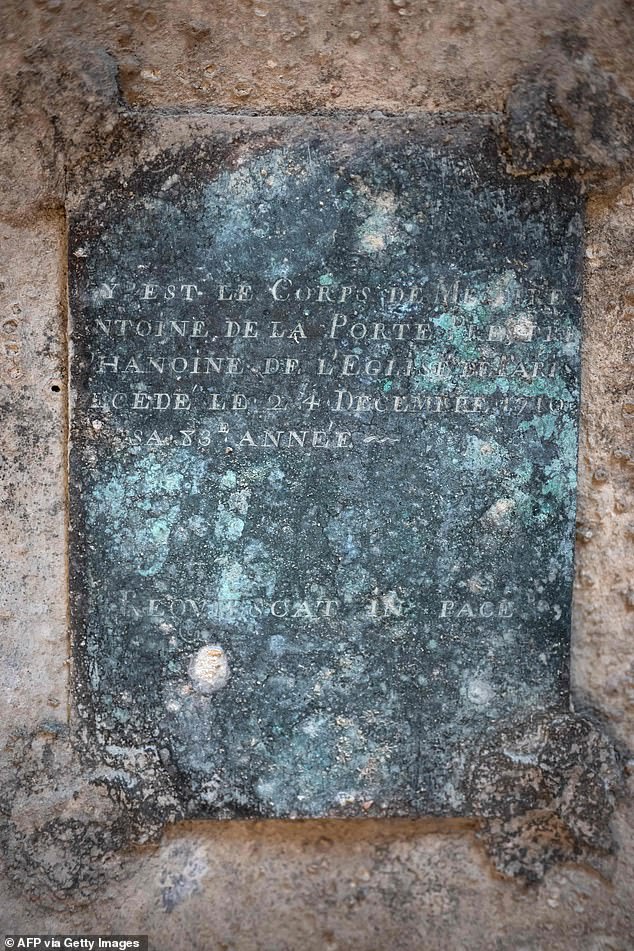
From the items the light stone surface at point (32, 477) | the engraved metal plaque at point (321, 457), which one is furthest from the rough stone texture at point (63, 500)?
the engraved metal plaque at point (321, 457)

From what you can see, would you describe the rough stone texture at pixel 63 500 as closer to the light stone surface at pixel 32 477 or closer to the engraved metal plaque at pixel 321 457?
the light stone surface at pixel 32 477

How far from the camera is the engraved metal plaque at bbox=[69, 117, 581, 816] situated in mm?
2094

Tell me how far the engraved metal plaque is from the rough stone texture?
12cm

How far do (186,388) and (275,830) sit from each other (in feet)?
4.91

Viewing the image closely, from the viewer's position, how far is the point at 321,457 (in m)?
2.13

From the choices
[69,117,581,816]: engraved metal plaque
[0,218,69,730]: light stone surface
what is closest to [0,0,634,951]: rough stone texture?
[0,218,69,730]: light stone surface

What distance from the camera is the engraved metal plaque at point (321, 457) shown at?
2.09 meters

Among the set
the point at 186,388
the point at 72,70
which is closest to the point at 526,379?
the point at 186,388

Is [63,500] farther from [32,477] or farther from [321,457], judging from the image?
[321,457]

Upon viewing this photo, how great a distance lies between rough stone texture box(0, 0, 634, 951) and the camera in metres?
2.11

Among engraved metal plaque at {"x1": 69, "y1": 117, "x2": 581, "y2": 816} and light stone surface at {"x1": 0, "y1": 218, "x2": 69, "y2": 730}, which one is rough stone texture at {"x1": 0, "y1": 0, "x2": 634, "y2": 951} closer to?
light stone surface at {"x1": 0, "y1": 218, "x2": 69, "y2": 730}

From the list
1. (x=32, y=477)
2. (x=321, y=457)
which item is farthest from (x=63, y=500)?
(x=321, y=457)

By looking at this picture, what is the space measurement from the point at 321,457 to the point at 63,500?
865mm

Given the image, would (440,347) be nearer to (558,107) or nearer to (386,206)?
(386,206)
